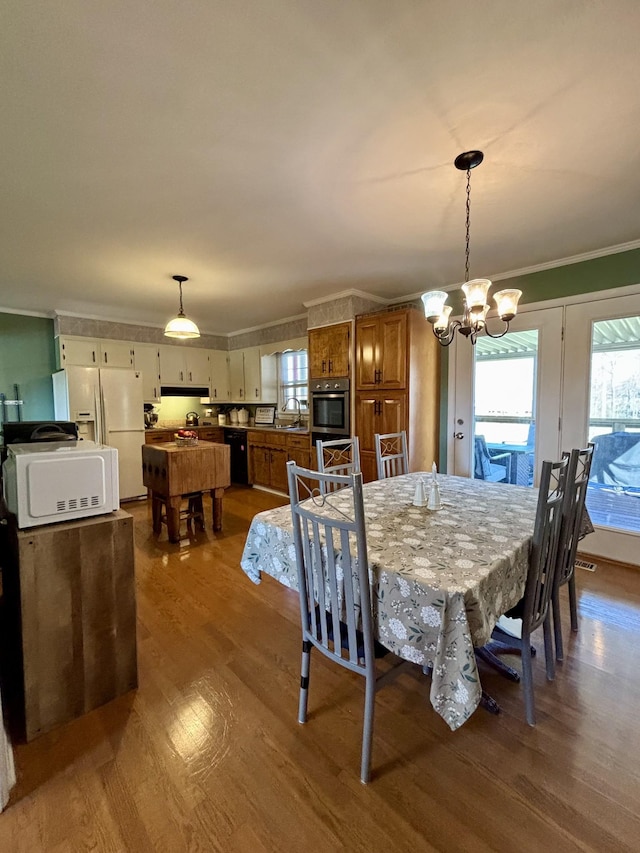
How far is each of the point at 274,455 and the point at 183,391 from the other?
6.68 ft

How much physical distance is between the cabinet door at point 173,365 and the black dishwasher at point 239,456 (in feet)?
3.80

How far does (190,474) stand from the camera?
3402mm

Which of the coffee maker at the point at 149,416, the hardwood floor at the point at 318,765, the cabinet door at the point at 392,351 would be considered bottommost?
the hardwood floor at the point at 318,765

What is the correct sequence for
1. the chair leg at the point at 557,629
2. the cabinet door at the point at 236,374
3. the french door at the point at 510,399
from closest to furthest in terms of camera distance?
the chair leg at the point at 557,629 → the french door at the point at 510,399 → the cabinet door at the point at 236,374

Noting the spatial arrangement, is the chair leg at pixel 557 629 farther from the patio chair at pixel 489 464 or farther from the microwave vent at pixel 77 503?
the microwave vent at pixel 77 503

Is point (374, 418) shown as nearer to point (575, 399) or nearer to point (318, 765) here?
point (575, 399)

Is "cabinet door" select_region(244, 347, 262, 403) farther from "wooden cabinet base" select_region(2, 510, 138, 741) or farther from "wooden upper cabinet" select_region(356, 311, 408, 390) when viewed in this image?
"wooden cabinet base" select_region(2, 510, 138, 741)

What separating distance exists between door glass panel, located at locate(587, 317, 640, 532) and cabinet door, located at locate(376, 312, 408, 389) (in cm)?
156

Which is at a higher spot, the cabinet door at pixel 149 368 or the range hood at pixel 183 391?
the cabinet door at pixel 149 368

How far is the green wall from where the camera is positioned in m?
4.60

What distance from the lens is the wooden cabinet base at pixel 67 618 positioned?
1406 millimetres

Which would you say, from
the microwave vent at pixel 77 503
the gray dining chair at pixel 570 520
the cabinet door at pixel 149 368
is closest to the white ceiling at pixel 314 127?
the gray dining chair at pixel 570 520

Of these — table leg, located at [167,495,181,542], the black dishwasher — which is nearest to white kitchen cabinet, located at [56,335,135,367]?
the black dishwasher

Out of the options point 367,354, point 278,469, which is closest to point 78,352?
point 278,469
